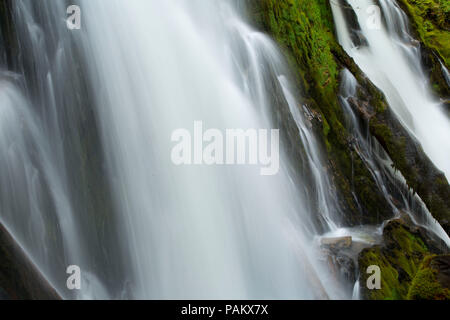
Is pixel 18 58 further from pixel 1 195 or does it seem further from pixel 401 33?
pixel 401 33

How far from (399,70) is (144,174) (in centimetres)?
713

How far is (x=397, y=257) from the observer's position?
709 centimetres

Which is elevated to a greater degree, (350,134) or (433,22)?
(433,22)

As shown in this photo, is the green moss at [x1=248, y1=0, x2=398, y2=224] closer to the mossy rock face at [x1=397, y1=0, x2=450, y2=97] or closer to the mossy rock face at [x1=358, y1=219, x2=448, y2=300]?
the mossy rock face at [x1=358, y1=219, x2=448, y2=300]

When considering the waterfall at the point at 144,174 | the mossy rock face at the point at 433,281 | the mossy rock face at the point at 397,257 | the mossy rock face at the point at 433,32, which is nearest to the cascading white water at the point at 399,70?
the mossy rock face at the point at 433,32

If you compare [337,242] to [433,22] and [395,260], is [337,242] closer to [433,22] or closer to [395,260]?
[395,260]

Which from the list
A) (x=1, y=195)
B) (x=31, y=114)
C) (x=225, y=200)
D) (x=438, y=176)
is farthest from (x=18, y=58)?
(x=438, y=176)

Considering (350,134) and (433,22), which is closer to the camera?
(350,134)

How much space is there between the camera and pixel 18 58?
5895mm

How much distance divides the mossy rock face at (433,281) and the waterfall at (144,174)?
1376mm

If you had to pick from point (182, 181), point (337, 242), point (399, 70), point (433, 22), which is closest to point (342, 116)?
point (337, 242)

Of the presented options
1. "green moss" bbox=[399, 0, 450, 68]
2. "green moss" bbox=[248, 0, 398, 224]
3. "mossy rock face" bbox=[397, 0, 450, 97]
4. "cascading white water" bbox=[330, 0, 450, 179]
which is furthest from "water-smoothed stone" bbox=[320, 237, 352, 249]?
"green moss" bbox=[399, 0, 450, 68]

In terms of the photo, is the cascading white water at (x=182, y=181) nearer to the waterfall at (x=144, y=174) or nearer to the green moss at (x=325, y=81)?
the waterfall at (x=144, y=174)

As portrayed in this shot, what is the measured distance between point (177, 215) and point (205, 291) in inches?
41.6
